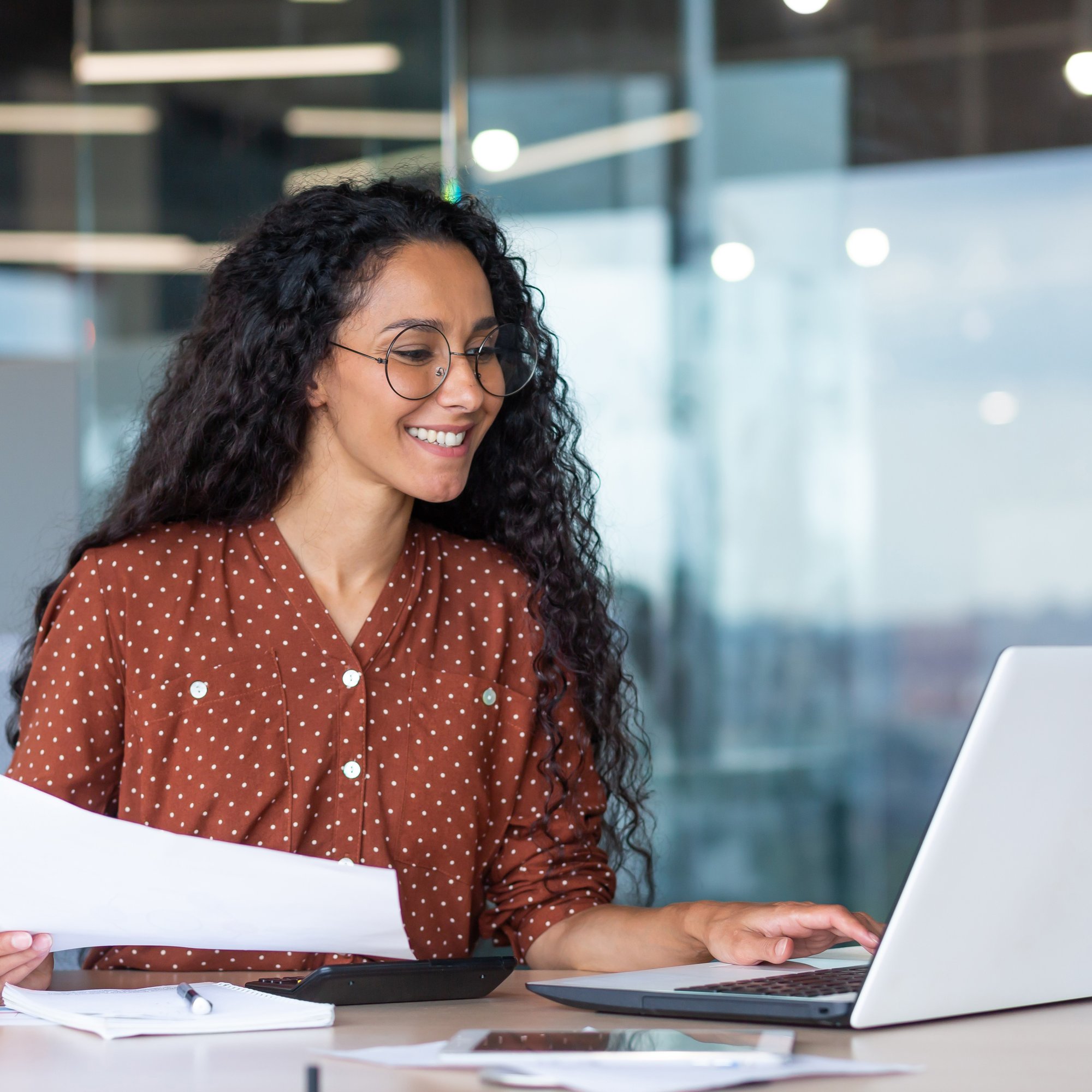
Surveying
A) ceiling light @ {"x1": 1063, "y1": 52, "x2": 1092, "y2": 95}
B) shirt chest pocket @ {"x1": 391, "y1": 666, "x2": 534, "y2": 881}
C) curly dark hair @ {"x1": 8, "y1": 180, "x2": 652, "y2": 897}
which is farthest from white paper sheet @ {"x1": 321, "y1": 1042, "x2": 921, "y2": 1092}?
ceiling light @ {"x1": 1063, "y1": 52, "x2": 1092, "y2": 95}

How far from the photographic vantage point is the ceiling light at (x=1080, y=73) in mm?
3670

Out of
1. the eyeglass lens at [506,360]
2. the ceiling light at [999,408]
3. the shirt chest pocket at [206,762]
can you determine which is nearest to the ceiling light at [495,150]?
the ceiling light at [999,408]

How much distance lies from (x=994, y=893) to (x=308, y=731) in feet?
2.63

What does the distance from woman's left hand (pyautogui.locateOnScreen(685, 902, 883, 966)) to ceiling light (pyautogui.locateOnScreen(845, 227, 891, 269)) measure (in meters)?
2.76

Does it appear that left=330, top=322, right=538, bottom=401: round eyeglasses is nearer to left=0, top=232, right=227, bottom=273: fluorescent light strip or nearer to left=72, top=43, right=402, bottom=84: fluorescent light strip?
left=0, top=232, right=227, bottom=273: fluorescent light strip

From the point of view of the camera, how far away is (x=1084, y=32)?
369cm

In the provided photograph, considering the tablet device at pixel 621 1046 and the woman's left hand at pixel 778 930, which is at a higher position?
the tablet device at pixel 621 1046

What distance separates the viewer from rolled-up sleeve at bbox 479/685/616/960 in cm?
159

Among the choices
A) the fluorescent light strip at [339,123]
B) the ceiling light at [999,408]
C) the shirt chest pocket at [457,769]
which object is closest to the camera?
the shirt chest pocket at [457,769]

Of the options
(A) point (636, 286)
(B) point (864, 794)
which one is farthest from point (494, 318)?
(B) point (864, 794)

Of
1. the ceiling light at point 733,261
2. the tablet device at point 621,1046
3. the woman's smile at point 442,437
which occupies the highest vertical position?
the ceiling light at point 733,261

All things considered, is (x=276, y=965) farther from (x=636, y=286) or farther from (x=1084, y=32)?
(x=1084, y=32)

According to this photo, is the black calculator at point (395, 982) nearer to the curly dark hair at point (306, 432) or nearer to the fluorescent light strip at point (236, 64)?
the curly dark hair at point (306, 432)

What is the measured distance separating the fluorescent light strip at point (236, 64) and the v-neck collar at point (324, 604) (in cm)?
252
